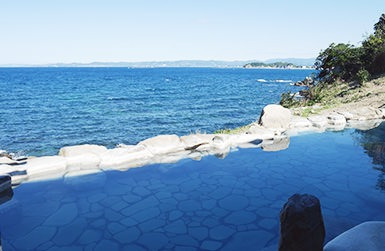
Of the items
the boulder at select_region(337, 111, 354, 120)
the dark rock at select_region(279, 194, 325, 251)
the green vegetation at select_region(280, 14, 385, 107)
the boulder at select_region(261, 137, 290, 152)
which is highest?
the green vegetation at select_region(280, 14, 385, 107)

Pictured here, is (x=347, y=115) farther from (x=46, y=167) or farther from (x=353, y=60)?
(x=46, y=167)

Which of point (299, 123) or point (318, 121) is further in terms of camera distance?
point (318, 121)

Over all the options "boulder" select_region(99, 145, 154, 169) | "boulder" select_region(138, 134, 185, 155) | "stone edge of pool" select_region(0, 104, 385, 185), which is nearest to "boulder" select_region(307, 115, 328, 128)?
"stone edge of pool" select_region(0, 104, 385, 185)

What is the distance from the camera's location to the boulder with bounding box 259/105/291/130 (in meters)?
11.6

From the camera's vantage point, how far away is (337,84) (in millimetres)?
20234

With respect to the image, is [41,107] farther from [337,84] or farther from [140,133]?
[337,84]

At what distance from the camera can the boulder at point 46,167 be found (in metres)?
7.22

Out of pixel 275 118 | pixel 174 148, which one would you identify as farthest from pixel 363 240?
pixel 275 118

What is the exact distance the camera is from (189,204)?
237 inches

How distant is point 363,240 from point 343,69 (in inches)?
804

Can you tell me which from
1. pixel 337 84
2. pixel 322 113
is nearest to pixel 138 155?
pixel 322 113

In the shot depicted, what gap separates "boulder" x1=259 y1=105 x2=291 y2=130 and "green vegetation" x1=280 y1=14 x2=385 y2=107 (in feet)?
21.5

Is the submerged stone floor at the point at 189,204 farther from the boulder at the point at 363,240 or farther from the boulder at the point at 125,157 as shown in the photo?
the boulder at the point at 363,240

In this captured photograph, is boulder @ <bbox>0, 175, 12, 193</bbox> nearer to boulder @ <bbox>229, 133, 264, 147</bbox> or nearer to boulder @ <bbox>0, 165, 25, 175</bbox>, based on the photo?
boulder @ <bbox>0, 165, 25, 175</bbox>
